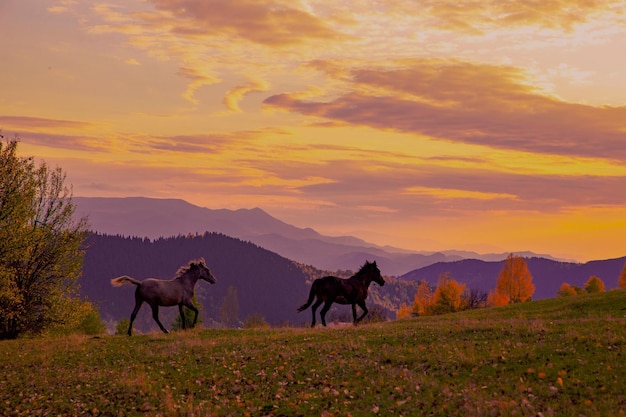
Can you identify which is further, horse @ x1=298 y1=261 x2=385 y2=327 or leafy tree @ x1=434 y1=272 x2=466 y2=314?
leafy tree @ x1=434 y1=272 x2=466 y2=314

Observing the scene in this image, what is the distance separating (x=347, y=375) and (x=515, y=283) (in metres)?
103

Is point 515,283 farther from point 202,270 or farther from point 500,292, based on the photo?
point 202,270

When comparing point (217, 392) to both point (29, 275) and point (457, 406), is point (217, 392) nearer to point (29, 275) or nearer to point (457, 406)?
point (457, 406)

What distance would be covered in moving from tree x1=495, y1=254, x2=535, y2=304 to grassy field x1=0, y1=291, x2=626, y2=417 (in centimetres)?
→ 9092

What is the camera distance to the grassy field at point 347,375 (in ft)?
53.7

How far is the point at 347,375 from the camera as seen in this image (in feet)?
65.6

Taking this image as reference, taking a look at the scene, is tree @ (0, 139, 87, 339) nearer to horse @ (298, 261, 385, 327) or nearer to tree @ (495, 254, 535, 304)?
horse @ (298, 261, 385, 327)

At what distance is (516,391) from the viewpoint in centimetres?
1653

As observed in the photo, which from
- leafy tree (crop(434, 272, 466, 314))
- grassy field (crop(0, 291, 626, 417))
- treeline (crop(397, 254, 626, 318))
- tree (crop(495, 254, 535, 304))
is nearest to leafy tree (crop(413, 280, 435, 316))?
treeline (crop(397, 254, 626, 318))

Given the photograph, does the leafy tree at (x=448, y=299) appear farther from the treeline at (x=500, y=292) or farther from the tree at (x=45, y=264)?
the tree at (x=45, y=264)

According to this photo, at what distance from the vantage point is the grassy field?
53.7 ft

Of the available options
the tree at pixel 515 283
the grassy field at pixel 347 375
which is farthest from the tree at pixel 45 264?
the tree at pixel 515 283

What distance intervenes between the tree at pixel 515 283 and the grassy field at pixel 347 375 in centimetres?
9092

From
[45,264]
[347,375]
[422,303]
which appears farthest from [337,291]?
[422,303]
